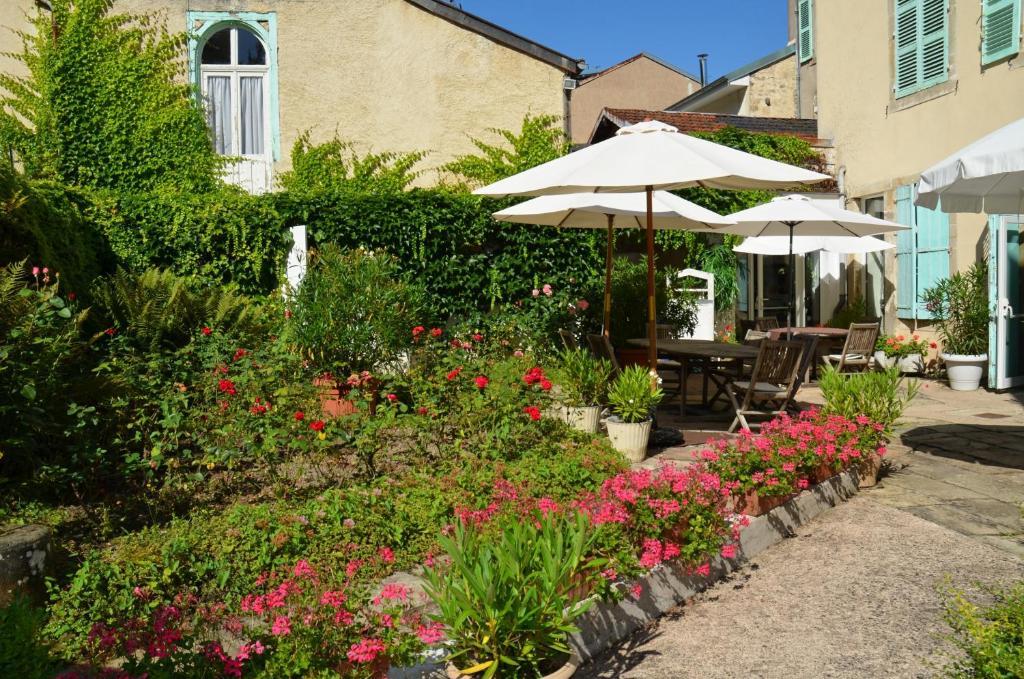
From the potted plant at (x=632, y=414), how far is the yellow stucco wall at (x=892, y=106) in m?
6.70

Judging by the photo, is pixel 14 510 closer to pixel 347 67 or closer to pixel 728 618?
pixel 728 618

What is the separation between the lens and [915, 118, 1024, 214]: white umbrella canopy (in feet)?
17.6

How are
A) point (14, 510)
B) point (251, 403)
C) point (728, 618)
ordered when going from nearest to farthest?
1. point (728, 618)
2. point (14, 510)
3. point (251, 403)

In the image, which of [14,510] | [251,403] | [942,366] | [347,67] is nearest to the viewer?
[14,510]

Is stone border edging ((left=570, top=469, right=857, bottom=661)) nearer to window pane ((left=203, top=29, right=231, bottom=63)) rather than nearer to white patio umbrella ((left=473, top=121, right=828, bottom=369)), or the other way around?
white patio umbrella ((left=473, top=121, right=828, bottom=369))

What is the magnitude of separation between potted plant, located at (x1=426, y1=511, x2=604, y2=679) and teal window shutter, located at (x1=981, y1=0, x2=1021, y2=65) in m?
9.56

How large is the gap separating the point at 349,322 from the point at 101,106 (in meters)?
5.86

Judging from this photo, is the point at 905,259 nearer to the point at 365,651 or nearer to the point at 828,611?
the point at 828,611

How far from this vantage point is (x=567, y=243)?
11.5m

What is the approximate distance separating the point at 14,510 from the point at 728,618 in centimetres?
371

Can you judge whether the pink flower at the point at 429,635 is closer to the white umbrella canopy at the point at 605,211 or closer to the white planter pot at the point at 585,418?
the white planter pot at the point at 585,418

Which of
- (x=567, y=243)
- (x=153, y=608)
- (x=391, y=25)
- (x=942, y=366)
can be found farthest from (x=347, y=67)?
(x=153, y=608)

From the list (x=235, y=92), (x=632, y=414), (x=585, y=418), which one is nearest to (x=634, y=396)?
(x=632, y=414)

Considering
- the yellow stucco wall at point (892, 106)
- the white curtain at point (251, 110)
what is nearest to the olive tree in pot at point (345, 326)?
the white curtain at point (251, 110)
